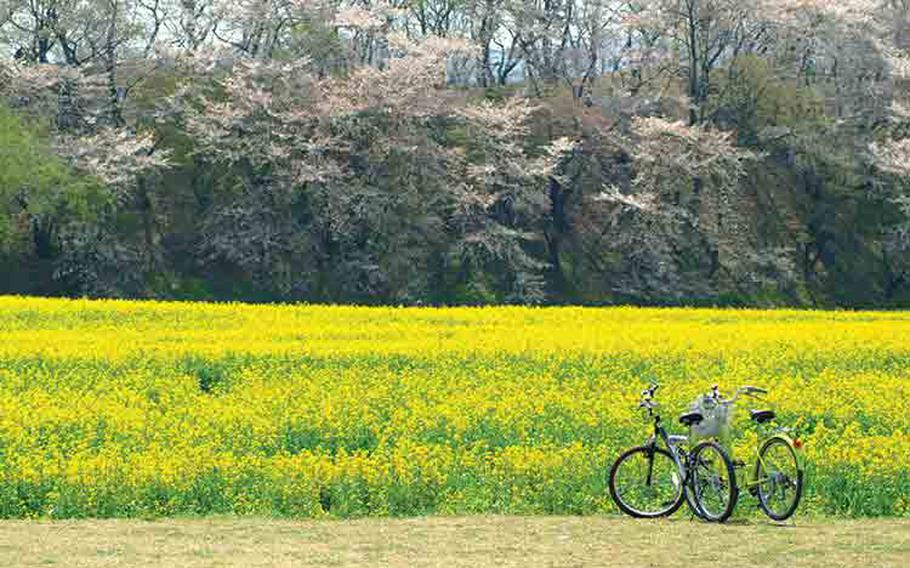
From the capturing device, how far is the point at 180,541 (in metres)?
13.9

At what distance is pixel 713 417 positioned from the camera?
15.2 metres

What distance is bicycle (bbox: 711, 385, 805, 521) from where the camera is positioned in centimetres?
1489

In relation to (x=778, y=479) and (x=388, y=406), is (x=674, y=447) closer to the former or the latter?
(x=778, y=479)

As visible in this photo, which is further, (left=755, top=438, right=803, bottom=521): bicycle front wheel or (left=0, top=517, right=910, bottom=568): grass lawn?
(left=755, top=438, right=803, bottom=521): bicycle front wheel

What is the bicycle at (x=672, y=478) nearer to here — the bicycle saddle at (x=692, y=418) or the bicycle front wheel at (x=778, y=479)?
the bicycle saddle at (x=692, y=418)

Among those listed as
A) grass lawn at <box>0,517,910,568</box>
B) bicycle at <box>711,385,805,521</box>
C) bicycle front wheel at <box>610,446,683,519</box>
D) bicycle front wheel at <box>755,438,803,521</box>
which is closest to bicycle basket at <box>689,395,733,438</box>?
bicycle at <box>711,385,805,521</box>

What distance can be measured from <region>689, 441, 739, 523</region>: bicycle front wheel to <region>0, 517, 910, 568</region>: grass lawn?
207 millimetres

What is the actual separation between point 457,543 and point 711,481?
9.29ft

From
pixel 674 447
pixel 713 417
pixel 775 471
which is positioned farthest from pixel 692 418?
pixel 775 471

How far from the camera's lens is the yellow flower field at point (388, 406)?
1620 centimetres

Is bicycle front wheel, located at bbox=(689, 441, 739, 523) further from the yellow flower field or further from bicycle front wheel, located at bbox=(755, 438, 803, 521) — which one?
the yellow flower field

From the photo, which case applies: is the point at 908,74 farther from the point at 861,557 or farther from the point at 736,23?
the point at 861,557

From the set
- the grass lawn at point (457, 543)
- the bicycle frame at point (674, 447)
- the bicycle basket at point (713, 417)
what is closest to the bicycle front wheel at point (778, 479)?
the grass lawn at point (457, 543)

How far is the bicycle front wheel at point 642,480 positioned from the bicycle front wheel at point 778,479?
A: 35.2 inches
